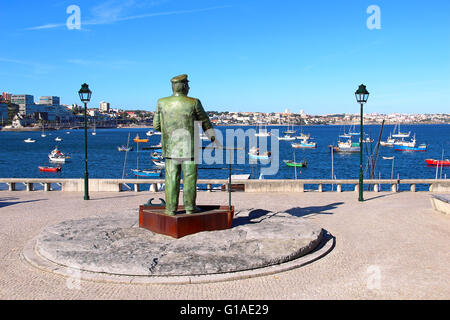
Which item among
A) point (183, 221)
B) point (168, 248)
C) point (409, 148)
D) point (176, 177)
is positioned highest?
point (176, 177)

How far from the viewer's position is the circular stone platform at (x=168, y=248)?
7.85 metres

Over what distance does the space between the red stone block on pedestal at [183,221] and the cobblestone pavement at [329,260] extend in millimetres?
2403

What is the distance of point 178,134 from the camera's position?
979 centimetres

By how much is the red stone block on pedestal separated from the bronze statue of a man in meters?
0.35

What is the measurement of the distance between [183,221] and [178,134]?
→ 1895 mm

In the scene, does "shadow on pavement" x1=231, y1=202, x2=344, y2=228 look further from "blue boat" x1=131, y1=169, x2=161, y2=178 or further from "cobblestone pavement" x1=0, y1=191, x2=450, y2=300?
"blue boat" x1=131, y1=169, x2=161, y2=178

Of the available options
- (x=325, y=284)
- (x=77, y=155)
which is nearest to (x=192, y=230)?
(x=325, y=284)

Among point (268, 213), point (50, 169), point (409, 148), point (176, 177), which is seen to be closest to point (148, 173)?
point (50, 169)

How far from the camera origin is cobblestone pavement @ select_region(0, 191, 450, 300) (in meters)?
6.94

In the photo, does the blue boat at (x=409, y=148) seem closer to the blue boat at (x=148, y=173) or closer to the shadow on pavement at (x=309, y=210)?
the blue boat at (x=148, y=173)

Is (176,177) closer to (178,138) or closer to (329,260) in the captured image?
(178,138)

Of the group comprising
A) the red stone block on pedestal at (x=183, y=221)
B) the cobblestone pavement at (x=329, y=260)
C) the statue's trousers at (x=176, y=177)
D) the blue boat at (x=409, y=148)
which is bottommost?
the blue boat at (x=409, y=148)

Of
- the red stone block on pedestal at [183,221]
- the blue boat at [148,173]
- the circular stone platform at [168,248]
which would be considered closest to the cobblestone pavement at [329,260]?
the circular stone platform at [168,248]
